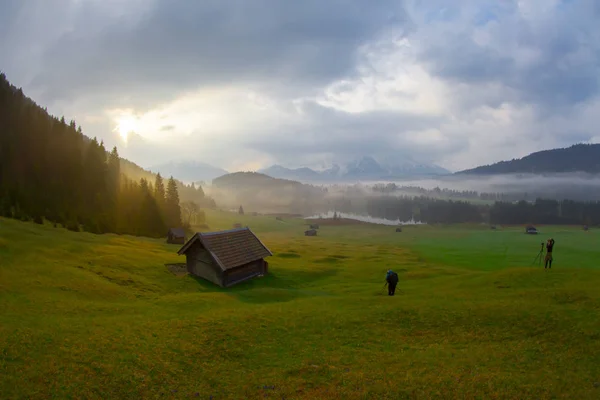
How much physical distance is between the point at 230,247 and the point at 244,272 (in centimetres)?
414

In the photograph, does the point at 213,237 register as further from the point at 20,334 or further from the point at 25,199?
the point at 25,199

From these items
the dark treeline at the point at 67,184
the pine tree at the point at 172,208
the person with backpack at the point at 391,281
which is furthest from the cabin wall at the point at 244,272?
the pine tree at the point at 172,208

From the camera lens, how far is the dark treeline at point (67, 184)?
333ft

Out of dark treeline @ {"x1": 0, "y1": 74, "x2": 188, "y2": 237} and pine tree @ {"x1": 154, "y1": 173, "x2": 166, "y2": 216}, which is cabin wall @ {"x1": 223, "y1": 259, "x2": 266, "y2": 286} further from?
pine tree @ {"x1": 154, "y1": 173, "x2": 166, "y2": 216}

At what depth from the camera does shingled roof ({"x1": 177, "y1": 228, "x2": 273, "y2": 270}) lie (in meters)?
46.5

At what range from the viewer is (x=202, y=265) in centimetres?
4828

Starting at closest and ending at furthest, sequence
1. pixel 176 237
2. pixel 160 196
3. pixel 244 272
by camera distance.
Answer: pixel 244 272 < pixel 176 237 < pixel 160 196

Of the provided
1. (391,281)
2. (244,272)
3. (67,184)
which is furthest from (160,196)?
(391,281)

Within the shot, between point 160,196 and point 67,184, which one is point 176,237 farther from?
point 67,184

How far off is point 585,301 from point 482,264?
50.2 meters

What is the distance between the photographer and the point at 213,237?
4884 centimetres

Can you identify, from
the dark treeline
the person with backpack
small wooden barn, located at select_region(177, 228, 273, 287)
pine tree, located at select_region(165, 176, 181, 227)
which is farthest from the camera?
pine tree, located at select_region(165, 176, 181, 227)

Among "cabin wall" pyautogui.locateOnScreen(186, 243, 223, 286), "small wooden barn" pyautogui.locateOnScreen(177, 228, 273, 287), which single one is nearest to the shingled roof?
"small wooden barn" pyautogui.locateOnScreen(177, 228, 273, 287)

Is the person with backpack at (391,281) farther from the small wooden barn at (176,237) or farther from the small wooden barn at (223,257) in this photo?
the small wooden barn at (176,237)
